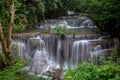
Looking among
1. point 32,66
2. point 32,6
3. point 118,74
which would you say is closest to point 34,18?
point 32,6

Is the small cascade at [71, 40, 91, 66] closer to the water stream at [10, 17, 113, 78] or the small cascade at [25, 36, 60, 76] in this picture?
the water stream at [10, 17, 113, 78]

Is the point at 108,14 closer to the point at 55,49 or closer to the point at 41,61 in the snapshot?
the point at 55,49

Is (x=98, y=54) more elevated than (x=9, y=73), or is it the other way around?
(x=9, y=73)

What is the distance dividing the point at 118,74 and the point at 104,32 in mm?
10721

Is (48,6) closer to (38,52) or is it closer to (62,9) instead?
(62,9)

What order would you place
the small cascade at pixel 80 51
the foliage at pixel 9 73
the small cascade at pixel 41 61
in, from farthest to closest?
the small cascade at pixel 80 51 → the small cascade at pixel 41 61 → the foliage at pixel 9 73

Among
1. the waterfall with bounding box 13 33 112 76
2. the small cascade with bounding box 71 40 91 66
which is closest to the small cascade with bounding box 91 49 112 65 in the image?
the waterfall with bounding box 13 33 112 76

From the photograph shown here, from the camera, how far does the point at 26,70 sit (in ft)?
43.9

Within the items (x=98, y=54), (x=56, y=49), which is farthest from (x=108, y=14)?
(x=56, y=49)

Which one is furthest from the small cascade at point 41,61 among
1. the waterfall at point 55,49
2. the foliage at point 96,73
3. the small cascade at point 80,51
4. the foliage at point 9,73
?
the foliage at point 96,73

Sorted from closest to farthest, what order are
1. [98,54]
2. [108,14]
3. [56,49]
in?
1. [98,54]
2. [108,14]
3. [56,49]

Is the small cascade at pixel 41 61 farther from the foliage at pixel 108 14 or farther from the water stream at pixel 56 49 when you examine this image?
the foliage at pixel 108 14

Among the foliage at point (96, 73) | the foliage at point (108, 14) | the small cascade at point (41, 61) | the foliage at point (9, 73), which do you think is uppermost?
the foliage at point (108, 14)

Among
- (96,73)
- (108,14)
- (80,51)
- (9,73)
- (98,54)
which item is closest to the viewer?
(96,73)
